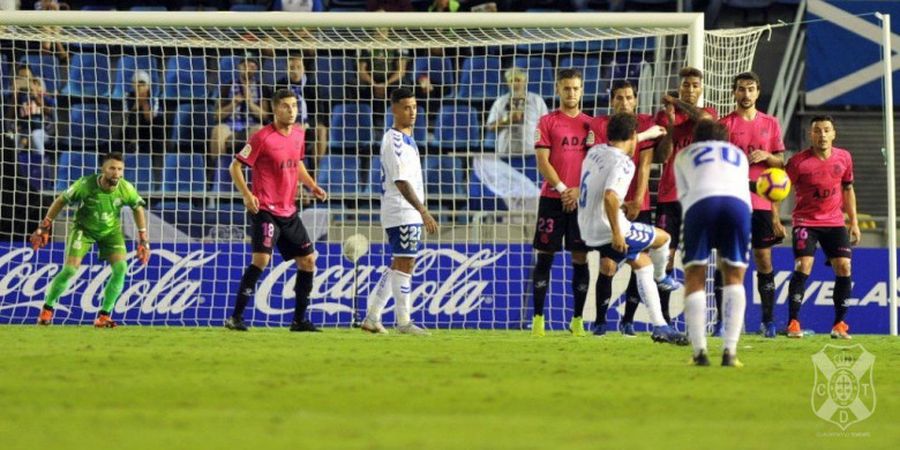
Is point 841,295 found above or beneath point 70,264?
beneath

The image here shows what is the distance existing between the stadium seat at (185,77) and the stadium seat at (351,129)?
5.08 ft

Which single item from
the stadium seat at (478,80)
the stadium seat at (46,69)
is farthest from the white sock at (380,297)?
the stadium seat at (46,69)

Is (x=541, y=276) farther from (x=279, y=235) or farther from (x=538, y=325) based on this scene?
(x=279, y=235)

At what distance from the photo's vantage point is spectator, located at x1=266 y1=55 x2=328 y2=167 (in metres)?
16.2

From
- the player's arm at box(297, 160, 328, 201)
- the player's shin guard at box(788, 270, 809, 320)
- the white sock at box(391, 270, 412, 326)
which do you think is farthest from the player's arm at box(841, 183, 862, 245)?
the player's arm at box(297, 160, 328, 201)

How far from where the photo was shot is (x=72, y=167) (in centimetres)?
1691

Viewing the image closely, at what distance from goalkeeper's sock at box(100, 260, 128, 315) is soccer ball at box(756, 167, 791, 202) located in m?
6.55

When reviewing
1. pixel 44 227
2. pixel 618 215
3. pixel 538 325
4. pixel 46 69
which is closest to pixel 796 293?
pixel 538 325

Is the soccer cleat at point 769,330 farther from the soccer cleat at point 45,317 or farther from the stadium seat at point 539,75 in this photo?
the soccer cleat at point 45,317

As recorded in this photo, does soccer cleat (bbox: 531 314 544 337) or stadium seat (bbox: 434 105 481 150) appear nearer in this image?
soccer cleat (bbox: 531 314 544 337)

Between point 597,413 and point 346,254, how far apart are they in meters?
8.81

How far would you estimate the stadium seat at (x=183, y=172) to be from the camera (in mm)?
16844

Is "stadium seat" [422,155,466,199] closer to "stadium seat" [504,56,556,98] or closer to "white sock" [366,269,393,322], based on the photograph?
"stadium seat" [504,56,556,98]

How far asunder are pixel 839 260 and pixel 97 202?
6655 millimetres
